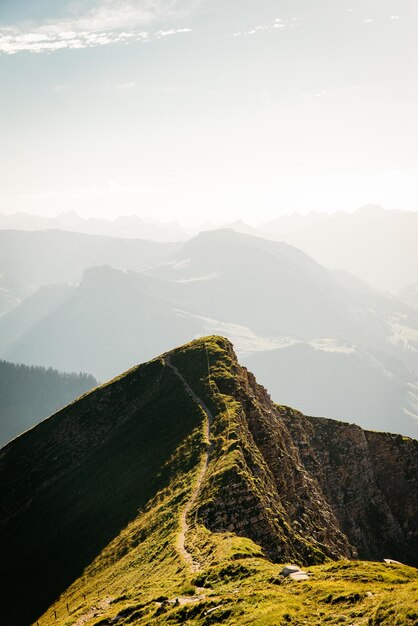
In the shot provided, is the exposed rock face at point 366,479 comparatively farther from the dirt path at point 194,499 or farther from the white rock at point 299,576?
the white rock at point 299,576

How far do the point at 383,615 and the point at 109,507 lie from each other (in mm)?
48920

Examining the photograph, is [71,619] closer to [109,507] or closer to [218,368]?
[109,507]

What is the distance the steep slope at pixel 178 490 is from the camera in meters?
49.1

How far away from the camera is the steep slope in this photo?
4906 centimetres

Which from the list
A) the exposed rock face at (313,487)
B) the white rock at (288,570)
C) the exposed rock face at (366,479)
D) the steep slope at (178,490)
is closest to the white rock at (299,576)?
the white rock at (288,570)

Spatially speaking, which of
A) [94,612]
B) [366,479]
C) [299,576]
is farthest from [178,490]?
[366,479]

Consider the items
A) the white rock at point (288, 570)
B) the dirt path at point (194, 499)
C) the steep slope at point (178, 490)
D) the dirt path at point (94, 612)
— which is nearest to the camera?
the white rock at point (288, 570)

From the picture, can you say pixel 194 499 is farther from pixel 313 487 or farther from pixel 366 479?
pixel 366 479

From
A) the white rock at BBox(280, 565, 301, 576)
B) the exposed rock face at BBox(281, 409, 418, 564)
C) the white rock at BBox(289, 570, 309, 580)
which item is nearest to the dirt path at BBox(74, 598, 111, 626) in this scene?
the white rock at BBox(280, 565, 301, 576)

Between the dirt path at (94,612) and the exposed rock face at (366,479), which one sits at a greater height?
the dirt path at (94,612)

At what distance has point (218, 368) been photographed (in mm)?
90562

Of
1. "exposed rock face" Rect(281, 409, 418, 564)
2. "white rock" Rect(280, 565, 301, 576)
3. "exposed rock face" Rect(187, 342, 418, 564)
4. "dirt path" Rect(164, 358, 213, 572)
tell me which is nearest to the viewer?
"white rock" Rect(280, 565, 301, 576)

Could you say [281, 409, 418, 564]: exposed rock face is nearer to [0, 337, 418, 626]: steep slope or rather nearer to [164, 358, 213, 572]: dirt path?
[0, 337, 418, 626]: steep slope

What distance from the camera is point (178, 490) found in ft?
193
